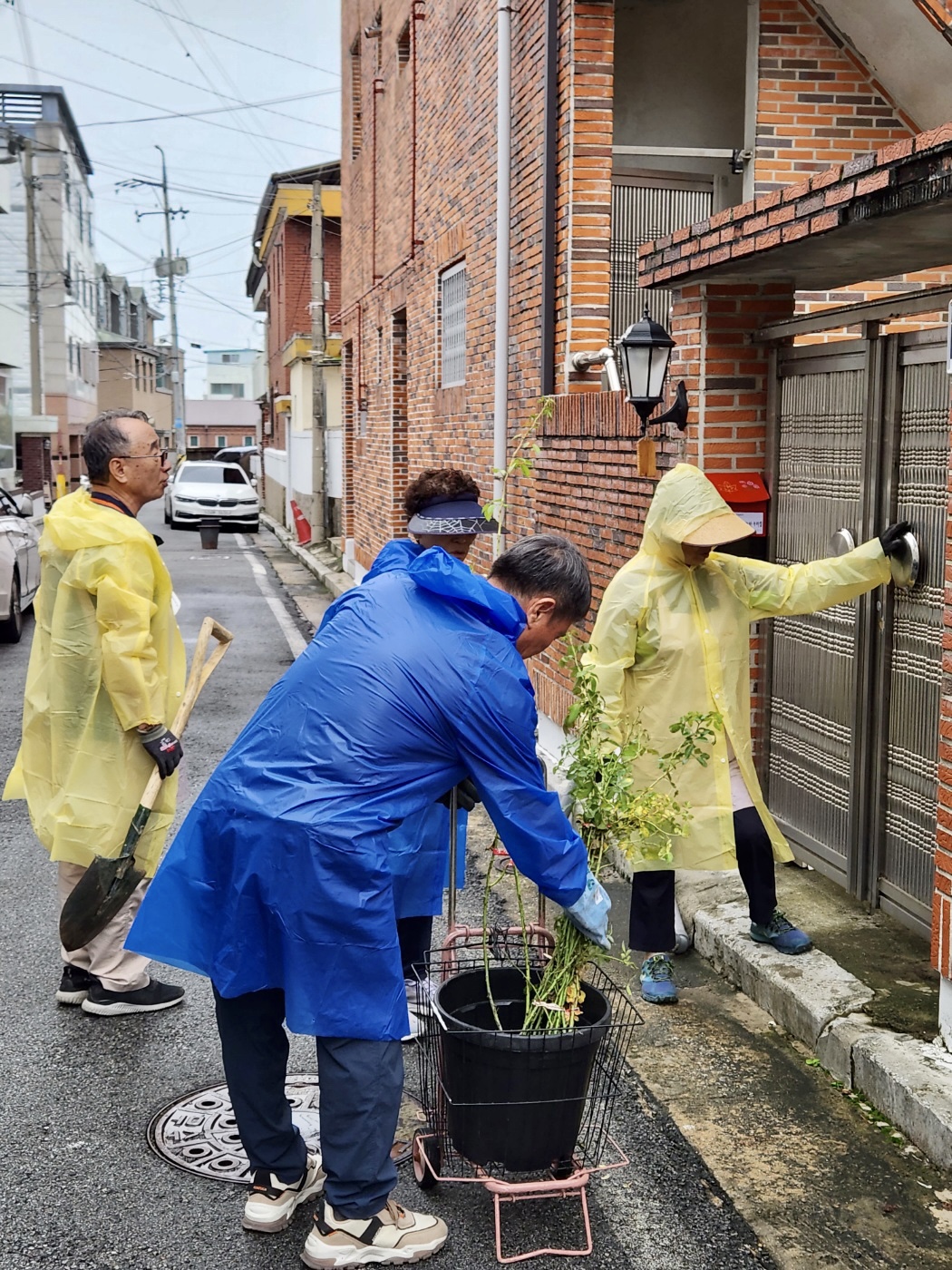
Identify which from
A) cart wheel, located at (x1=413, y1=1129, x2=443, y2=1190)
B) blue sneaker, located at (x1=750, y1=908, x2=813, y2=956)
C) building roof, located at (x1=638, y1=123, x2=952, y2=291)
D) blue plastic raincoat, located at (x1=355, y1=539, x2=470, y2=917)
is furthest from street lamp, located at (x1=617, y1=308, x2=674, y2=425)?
cart wheel, located at (x1=413, y1=1129, x2=443, y2=1190)

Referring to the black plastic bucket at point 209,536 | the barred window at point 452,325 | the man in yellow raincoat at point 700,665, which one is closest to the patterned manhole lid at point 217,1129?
the man in yellow raincoat at point 700,665

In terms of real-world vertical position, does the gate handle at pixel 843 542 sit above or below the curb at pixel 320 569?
above

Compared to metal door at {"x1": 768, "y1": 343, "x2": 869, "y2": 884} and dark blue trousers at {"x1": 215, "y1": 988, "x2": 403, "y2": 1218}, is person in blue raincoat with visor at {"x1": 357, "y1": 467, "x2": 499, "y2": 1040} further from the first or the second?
metal door at {"x1": 768, "y1": 343, "x2": 869, "y2": 884}

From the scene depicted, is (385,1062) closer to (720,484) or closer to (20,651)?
(720,484)

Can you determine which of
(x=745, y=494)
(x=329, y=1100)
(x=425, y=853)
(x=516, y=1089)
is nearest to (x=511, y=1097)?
(x=516, y=1089)

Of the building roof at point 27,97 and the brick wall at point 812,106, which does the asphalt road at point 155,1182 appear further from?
the building roof at point 27,97

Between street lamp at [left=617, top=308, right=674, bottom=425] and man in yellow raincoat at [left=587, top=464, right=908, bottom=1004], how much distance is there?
144cm

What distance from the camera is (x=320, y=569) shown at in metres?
20.9

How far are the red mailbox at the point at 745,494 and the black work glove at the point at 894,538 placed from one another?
118 centimetres

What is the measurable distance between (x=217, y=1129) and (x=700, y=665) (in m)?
2.22

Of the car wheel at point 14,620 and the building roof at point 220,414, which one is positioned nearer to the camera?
the car wheel at point 14,620

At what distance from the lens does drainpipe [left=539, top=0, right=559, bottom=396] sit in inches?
333

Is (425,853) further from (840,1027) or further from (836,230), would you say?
(836,230)

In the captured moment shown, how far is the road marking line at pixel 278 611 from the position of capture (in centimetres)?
1399
